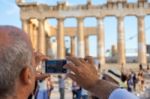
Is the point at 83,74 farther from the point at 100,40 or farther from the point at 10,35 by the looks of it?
the point at 100,40

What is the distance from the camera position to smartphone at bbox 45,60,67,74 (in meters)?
4.29

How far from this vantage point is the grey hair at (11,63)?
230 cm

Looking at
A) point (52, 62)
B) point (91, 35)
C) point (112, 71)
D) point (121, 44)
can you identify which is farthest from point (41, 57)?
point (91, 35)

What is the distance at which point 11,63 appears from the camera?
2.30 meters

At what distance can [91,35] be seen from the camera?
225ft

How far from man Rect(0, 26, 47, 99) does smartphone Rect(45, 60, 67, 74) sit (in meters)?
1.82

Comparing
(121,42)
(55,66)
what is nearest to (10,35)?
(55,66)

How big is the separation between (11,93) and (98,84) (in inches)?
22.3

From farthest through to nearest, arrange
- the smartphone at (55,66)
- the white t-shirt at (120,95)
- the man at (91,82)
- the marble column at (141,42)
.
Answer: the marble column at (141,42) → the smartphone at (55,66) → the man at (91,82) → the white t-shirt at (120,95)

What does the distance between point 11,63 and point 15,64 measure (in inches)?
1.5

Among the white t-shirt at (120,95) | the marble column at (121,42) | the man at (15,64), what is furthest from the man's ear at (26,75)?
the marble column at (121,42)

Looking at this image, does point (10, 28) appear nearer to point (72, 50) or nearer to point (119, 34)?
point (119, 34)

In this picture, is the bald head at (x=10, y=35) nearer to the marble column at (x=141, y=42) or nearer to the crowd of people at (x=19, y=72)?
the crowd of people at (x=19, y=72)

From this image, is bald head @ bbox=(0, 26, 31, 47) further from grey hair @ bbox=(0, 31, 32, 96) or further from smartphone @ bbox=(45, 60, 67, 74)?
smartphone @ bbox=(45, 60, 67, 74)
